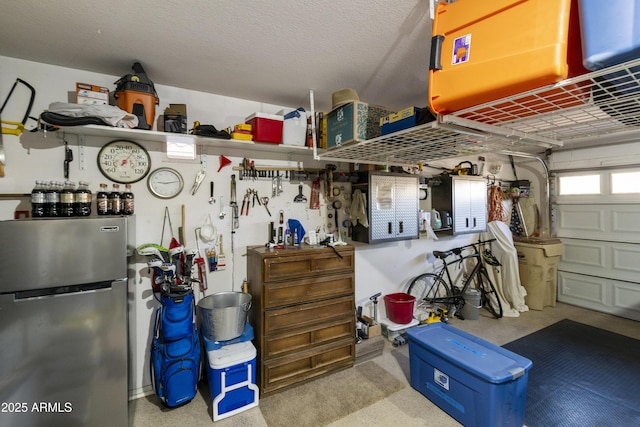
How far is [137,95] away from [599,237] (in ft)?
20.5

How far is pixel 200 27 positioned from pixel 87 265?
5.36 feet

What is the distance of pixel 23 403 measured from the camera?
1606 millimetres

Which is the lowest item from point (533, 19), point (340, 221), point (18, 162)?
Result: point (340, 221)

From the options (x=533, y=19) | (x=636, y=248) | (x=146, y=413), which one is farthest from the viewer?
(x=636, y=248)

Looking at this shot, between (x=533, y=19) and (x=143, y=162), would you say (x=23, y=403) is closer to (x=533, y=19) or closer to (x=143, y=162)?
(x=143, y=162)

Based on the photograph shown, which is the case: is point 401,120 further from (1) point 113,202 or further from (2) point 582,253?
(2) point 582,253

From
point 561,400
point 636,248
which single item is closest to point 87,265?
point 561,400

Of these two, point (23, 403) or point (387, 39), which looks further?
point (387, 39)

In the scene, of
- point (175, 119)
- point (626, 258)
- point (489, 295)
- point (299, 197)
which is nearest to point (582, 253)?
point (626, 258)

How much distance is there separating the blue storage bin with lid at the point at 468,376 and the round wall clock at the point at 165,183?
8.09ft

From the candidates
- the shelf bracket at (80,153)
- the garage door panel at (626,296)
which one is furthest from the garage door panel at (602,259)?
the shelf bracket at (80,153)

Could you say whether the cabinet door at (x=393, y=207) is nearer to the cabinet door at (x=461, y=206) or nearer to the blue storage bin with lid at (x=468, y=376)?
the cabinet door at (x=461, y=206)

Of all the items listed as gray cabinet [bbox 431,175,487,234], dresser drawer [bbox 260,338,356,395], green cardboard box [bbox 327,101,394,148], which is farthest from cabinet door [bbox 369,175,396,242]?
dresser drawer [bbox 260,338,356,395]

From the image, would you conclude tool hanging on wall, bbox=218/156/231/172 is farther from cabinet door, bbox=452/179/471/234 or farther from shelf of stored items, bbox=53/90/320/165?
cabinet door, bbox=452/179/471/234
